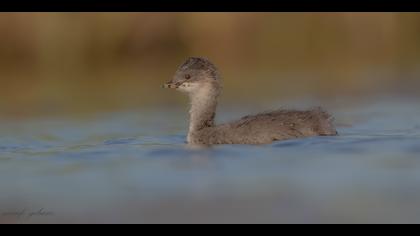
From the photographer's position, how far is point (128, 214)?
958cm

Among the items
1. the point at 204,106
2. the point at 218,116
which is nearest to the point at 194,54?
the point at 218,116

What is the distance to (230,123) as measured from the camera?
544 inches

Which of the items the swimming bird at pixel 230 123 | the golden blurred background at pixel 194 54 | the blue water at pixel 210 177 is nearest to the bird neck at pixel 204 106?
the swimming bird at pixel 230 123

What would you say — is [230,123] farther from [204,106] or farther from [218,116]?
[218,116]

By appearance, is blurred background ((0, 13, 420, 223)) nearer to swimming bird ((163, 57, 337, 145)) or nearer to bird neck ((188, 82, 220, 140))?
swimming bird ((163, 57, 337, 145))

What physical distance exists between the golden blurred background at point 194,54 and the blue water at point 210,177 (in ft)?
14.6

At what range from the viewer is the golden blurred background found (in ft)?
66.9

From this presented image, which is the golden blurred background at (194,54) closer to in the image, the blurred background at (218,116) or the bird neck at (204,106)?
the blurred background at (218,116)

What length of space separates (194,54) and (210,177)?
1431cm

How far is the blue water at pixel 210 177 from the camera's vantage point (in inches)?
373

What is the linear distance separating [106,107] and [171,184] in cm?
838
